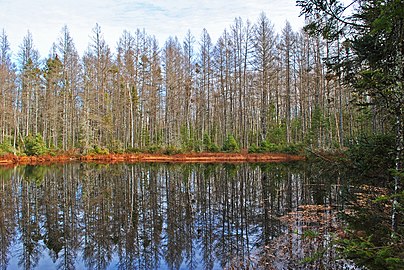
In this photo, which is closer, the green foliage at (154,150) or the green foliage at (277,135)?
the green foliage at (154,150)

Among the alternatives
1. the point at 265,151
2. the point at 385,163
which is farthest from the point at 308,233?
the point at 265,151

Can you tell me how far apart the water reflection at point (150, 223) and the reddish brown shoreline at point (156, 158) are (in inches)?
528

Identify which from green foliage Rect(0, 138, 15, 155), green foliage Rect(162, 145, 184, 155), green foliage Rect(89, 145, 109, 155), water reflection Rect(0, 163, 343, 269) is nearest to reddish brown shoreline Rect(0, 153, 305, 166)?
green foliage Rect(162, 145, 184, 155)

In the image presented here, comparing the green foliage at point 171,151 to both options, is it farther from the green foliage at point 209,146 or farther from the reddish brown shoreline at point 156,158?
the green foliage at point 209,146

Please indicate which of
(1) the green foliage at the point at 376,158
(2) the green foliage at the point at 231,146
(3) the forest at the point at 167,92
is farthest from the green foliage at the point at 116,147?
(1) the green foliage at the point at 376,158

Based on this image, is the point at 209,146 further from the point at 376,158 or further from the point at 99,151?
the point at 376,158

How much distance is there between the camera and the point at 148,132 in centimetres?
4147

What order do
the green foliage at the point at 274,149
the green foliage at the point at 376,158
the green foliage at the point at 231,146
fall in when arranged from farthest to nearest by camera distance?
the green foliage at the point at 231,146, the green foliage at the point at 274,149, the green foliage at the point at 376,158

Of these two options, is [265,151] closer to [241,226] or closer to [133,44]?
[133,44]

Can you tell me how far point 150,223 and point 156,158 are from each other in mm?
21561

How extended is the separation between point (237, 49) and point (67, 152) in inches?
846

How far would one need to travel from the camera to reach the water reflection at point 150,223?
243 inches

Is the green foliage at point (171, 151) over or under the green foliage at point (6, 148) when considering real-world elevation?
under

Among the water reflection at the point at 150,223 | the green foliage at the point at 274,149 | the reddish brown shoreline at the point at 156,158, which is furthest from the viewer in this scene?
the green foliage at the point at 274,149
